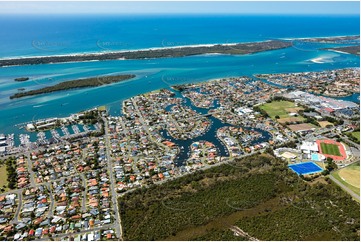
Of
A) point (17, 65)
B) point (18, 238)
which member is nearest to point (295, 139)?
point (18, 238)

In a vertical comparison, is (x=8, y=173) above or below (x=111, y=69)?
below

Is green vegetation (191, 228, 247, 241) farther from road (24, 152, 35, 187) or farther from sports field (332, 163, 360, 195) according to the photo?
road (24, 152, 35, 187)

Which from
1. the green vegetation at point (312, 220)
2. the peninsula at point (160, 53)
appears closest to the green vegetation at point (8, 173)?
the green vegetation at point (312, 220)

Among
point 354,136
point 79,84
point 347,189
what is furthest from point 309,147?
point 79,84

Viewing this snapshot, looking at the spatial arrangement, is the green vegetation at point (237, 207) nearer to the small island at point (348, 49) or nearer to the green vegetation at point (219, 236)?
Result: the green vegetation at point (219, 236)

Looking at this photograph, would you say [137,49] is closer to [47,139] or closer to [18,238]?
[47,139]

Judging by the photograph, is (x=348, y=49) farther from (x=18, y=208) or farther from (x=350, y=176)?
(x=18, y=208)

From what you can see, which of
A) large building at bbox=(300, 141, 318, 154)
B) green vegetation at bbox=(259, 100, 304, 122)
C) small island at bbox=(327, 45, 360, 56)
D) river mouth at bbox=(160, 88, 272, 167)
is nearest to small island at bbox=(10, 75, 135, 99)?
river mouth at bbox=(160, 88, 272, 167)

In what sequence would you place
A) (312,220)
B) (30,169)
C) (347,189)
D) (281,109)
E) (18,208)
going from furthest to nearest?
(281,109)
(30,169)
(347,189)
(18,208)
(312,220)
